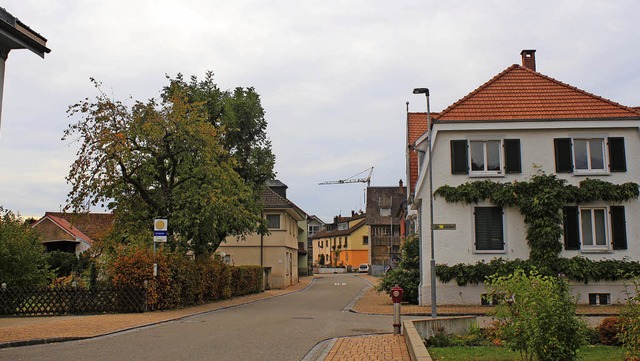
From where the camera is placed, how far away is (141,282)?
22078mm

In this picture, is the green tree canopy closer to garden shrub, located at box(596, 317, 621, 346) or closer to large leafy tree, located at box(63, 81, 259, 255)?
large leafy tree, located at box(63, 81, 259, 255)

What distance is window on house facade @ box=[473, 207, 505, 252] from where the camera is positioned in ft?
79.7

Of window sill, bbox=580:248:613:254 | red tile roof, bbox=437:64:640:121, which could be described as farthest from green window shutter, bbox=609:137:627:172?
window sill, bbox=580:248:613:254

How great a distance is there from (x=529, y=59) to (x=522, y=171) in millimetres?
9415

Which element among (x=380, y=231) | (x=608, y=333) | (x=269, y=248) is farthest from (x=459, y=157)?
(x=380, y=231)

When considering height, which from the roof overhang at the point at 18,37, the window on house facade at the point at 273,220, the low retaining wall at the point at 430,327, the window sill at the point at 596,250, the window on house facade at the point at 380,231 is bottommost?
the low retaining wall at the point at 430,327

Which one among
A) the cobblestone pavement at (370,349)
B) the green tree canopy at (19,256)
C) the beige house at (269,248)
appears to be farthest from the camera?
the beige house at (269,248)

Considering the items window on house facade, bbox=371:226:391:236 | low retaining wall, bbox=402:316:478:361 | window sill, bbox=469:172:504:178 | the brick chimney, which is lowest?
low retaining wall, bbox=402:316:478:361

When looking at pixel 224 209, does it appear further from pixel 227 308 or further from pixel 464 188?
pixel 464 188

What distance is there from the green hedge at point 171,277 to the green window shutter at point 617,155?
671 inches

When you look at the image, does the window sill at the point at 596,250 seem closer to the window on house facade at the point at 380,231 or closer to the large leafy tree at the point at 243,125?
the large leafy tree at the point at 243,125

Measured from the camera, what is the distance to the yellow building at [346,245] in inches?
4141

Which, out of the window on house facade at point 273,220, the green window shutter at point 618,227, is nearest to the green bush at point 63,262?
the window on house facade at point 273,220

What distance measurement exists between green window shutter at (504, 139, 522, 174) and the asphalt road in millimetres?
8260
